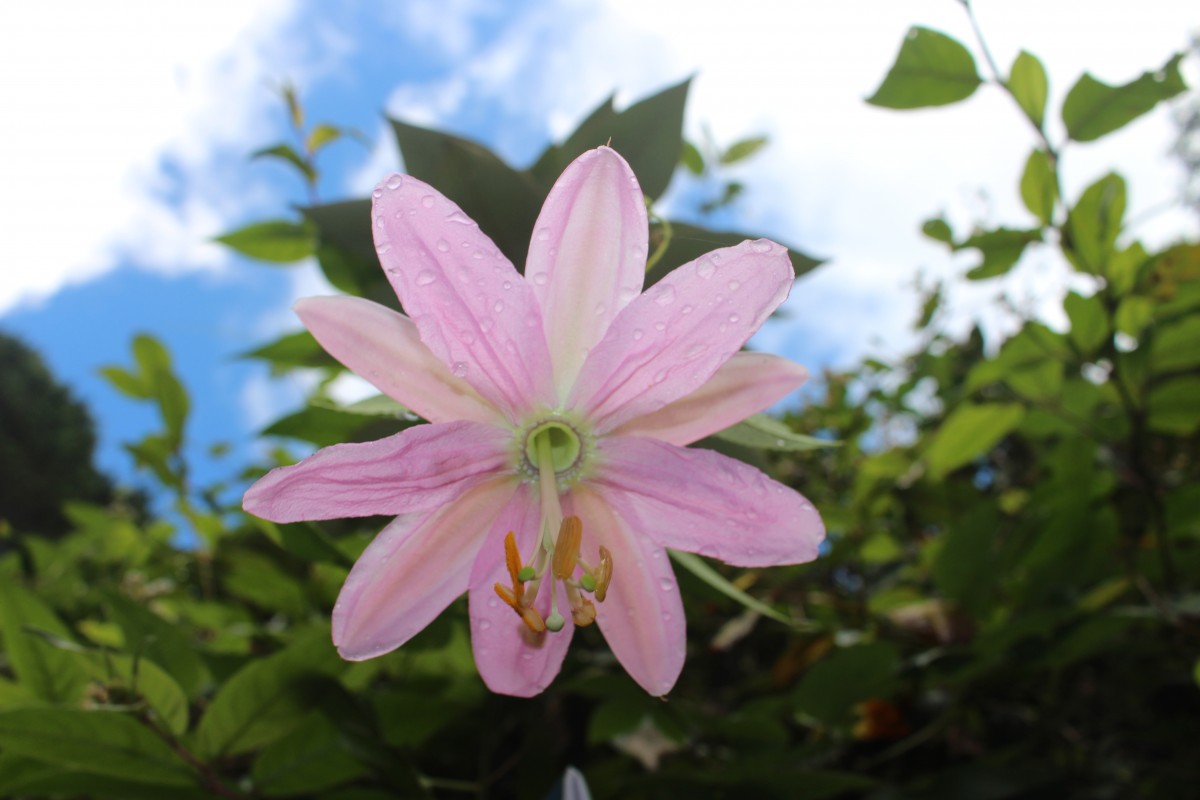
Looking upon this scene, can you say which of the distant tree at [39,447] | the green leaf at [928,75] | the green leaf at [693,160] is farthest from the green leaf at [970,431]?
the distant tree at [39,447]

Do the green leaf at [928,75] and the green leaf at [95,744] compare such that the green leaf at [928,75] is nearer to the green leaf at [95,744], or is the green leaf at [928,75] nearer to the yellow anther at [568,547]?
Answer: the yellow anther at [568,547]

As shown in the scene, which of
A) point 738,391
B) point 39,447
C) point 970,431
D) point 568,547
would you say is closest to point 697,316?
point 738,391

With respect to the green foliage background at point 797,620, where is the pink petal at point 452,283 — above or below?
above

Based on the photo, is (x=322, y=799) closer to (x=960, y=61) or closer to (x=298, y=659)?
(x=298, y=659)

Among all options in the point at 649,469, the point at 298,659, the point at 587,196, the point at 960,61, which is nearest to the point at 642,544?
the point at 649,469

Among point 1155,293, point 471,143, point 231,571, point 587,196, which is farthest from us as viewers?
point 231,571

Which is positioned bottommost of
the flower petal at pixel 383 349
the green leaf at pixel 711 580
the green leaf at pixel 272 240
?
the green leaf at pixel 711 580

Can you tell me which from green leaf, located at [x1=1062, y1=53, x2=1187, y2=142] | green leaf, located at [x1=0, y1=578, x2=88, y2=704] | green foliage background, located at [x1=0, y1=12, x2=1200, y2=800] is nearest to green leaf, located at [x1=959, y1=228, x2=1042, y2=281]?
green foliage background, located at [x1=0, y1=12, x2=1200, y2=800]

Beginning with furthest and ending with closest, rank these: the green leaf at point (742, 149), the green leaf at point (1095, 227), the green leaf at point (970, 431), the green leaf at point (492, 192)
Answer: the green leaf at point (742, 149), the green leaf at point (970, 431), the green leaf at point (1095, 227), the green leaf at point (492, 192)
